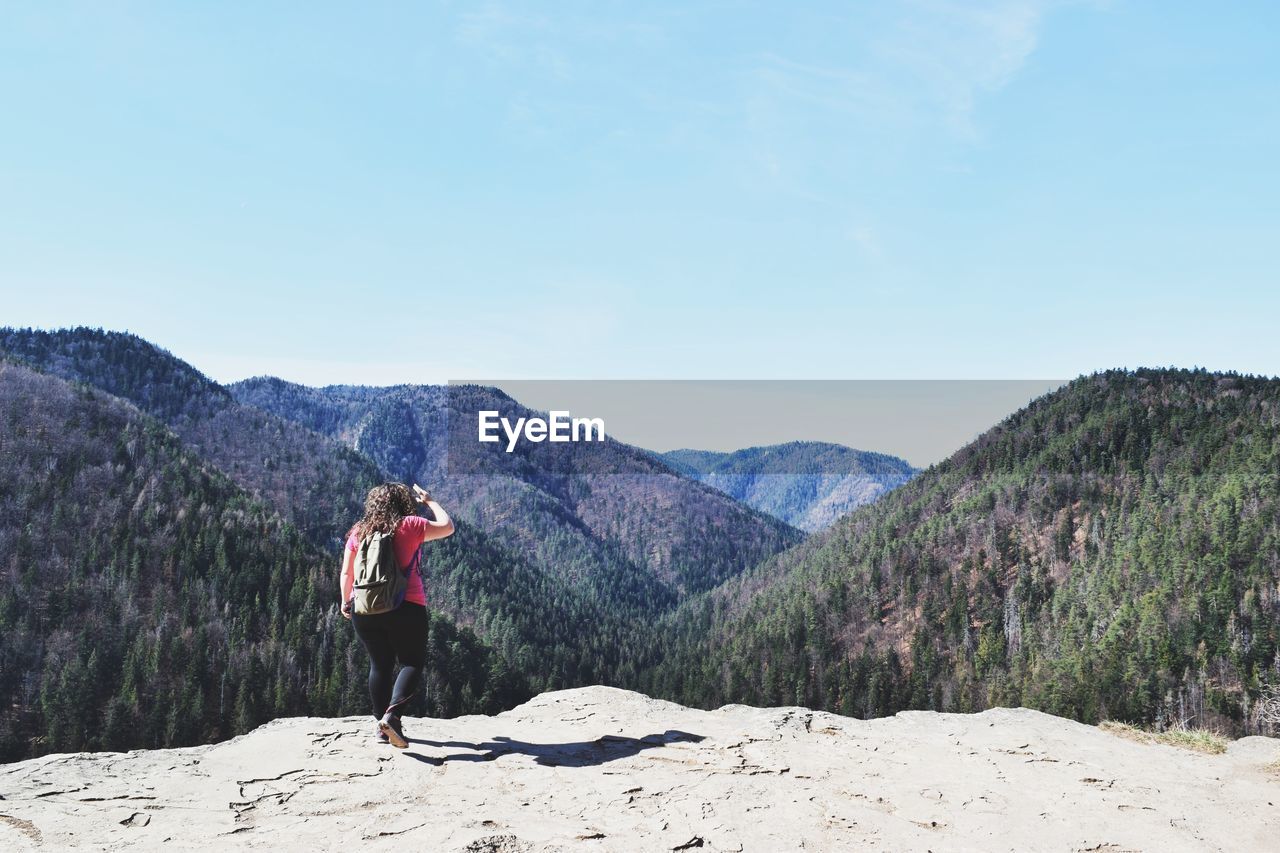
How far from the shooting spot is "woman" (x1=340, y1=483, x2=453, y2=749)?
413 inches

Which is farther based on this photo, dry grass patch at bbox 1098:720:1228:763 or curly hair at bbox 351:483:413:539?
dry grass patch at bbox 1098:720:1228:763

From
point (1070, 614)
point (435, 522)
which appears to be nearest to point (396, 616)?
point (435, 522)

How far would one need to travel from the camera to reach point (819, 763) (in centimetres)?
1032

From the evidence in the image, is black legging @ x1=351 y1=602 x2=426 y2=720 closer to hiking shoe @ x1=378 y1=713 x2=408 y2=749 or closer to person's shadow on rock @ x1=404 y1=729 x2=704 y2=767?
hiking shoe @ x1=378 y1=713 x2=408 y2=749

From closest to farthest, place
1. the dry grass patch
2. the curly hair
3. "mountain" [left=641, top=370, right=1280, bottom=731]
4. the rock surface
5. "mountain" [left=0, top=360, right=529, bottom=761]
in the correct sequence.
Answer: the rock surface
the curly hair
the dry grass patch
"mountain" [left=0, top=360, right=529, bottom=761]
"mountain" [left=641, top=370, right=1280, bottom=731]

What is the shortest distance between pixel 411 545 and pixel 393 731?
284 cm

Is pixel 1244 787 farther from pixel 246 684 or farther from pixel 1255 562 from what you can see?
pixel 1255 562

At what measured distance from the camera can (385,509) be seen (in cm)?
1070

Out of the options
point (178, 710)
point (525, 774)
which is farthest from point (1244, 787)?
point (178, 710)

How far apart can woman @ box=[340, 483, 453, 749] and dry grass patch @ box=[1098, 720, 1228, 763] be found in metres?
12.3

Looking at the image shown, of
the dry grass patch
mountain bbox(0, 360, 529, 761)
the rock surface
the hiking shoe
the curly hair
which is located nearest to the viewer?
the rock surface

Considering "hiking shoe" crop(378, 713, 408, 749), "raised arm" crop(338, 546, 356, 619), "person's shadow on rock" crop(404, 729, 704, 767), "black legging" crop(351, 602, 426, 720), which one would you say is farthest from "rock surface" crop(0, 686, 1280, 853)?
"raised arm" crop(338, 546, 356, 619)

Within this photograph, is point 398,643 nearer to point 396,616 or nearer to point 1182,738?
point 396,616

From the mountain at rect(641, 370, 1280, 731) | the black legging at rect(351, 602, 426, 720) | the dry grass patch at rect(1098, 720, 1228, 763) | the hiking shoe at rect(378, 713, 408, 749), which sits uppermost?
the black legging at rect(351, 602, 426, 720)
